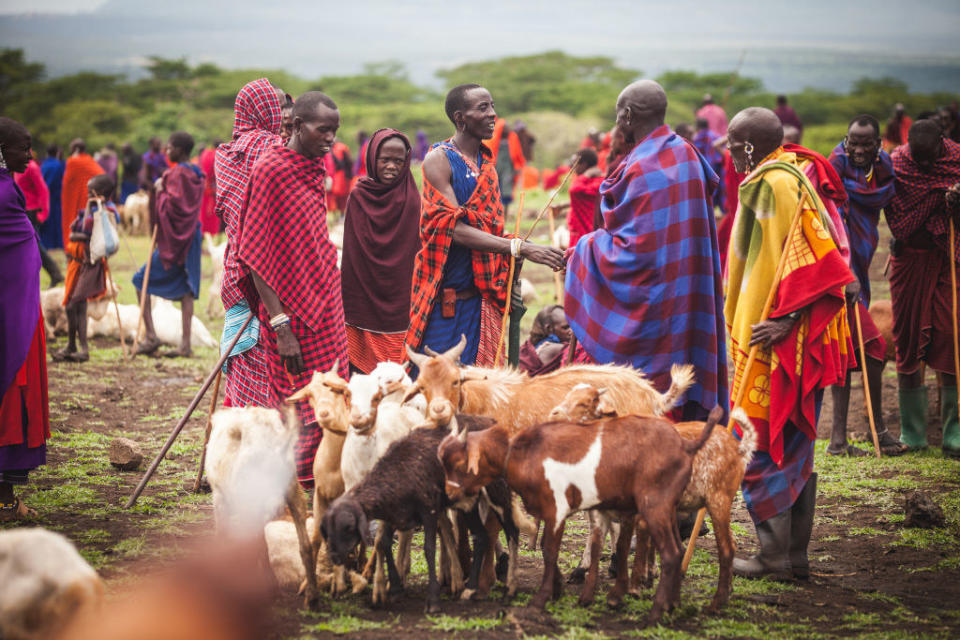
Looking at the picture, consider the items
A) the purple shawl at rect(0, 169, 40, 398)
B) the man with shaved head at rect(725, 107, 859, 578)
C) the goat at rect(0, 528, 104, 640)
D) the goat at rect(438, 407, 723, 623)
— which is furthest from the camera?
the purple shawl at rect(0, 169, 40, 398)

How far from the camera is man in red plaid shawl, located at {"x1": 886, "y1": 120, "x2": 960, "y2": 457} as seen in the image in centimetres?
831

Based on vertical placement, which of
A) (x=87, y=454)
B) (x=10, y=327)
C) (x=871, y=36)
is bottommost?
(x=87, y=454)

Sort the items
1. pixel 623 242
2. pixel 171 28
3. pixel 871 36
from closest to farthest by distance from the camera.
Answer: pixel 623 242
pixel 871 36
pixel 171 28

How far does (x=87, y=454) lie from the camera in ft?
26.6

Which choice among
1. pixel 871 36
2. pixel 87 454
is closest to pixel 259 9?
pixel 871 36

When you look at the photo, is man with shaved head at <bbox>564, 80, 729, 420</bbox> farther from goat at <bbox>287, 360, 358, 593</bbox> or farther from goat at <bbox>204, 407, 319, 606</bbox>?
goat at <bbox>204, 407, 319, 606</bbox>

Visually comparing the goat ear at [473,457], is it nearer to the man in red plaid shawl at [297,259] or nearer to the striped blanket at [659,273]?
the striped blanket at [659,273]

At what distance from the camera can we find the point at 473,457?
4.37m

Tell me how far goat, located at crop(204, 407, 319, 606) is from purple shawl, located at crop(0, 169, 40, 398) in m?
2.14

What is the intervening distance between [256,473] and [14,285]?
2.66 metres

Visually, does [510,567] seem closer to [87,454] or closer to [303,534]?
[303,534]

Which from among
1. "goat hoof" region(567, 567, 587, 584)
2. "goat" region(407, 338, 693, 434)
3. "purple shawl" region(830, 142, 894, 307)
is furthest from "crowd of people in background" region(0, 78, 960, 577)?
"purple shawl" region(830, 142, 894, 307)

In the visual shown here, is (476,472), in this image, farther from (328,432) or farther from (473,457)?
(328,432)

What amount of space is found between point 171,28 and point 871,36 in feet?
356
